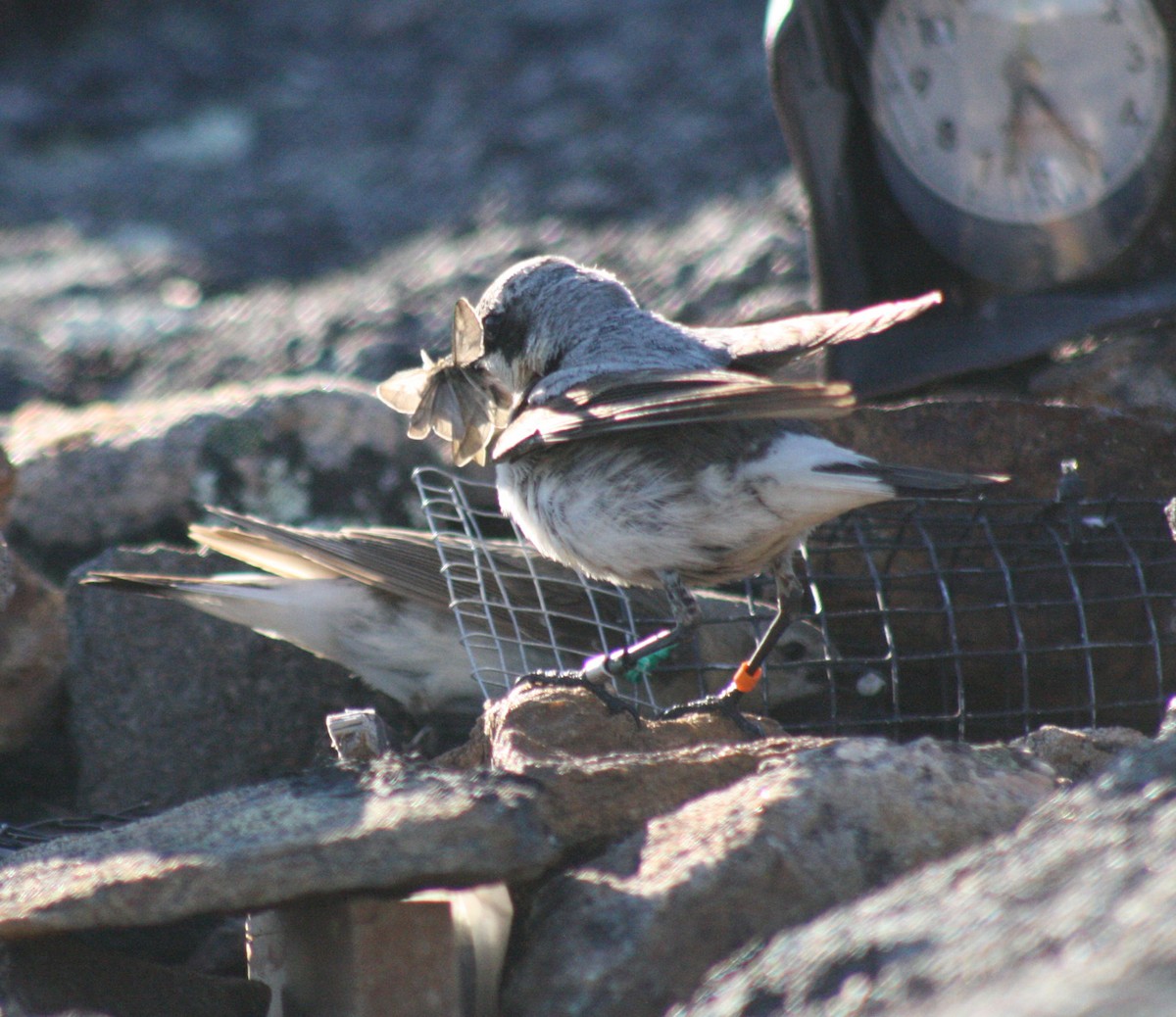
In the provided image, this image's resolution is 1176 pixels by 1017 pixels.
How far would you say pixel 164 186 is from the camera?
9.45 m

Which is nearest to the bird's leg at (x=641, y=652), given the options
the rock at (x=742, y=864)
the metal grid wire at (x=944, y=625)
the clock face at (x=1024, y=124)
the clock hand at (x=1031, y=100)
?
the metal grid wire at (x=944, y=625)

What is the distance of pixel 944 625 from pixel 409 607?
1526mm

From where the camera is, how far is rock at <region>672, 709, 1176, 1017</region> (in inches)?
61.8

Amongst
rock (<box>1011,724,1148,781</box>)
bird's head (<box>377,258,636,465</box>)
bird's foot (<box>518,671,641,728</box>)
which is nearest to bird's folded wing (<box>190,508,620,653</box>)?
bird's head (<box>377,258,636,465</box>)

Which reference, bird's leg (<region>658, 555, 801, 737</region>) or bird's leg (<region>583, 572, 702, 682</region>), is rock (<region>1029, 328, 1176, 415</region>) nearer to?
bird's leg (<region>658, 555, 801, 737</region>)

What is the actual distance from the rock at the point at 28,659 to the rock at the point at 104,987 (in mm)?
1648

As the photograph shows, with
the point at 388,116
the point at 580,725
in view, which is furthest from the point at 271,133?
the point at 580,725

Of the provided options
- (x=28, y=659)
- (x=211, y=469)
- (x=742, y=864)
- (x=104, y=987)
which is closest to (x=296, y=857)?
(x=104, y=987)

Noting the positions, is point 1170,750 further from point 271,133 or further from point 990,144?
point 271,133

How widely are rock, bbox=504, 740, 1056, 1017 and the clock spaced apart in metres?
2.60

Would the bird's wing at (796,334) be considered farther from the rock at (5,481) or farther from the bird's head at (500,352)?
the rock at (5,481)

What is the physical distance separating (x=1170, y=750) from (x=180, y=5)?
10.1 m

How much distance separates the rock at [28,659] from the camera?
13.7 feet

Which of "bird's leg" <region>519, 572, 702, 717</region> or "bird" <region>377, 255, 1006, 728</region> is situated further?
"bird's leg" <region>519, 572, 702, 717</region>
